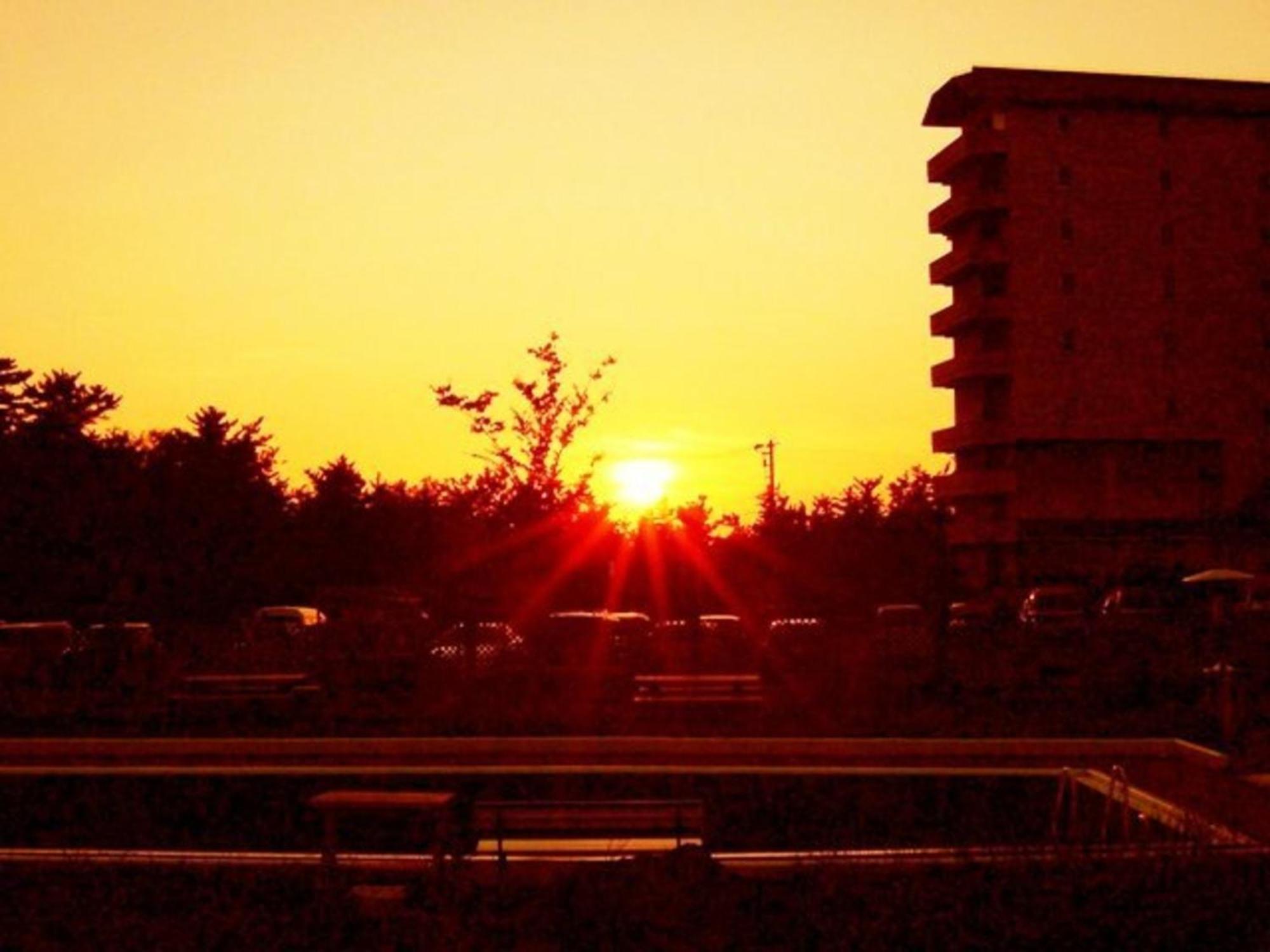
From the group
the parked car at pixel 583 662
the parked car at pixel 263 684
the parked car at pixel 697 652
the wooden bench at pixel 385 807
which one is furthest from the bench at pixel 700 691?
the wooden bench at pixel 385 807

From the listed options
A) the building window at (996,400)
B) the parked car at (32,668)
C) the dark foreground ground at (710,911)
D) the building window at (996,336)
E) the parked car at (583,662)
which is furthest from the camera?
the building window at (996,336)

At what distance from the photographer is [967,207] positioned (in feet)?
220

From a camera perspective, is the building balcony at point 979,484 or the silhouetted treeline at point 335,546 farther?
the building balcony at point 979,484

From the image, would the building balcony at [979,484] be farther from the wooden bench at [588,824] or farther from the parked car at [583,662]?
the wooden bench at [588,824]

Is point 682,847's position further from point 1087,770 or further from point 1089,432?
point 1089,432

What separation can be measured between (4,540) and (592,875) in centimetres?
3329

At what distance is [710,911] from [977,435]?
59.3 m

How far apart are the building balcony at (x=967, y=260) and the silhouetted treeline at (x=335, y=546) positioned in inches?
457

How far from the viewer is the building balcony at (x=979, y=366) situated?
66375 millimetres

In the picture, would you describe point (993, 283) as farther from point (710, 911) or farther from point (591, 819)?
point (710, 911)

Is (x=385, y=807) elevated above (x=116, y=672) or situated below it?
below

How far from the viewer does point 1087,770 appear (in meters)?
15.2

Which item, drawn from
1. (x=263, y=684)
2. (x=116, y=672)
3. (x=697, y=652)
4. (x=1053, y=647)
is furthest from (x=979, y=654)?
(x=116, y=672)

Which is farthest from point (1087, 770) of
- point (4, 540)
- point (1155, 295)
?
point (1155, 295)
